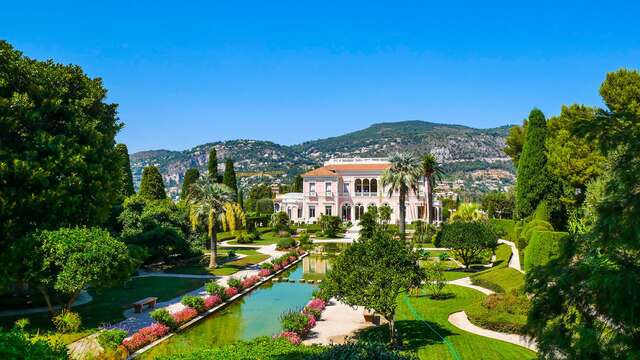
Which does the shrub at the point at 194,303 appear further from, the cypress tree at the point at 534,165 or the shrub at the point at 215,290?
the cypress tree at the point at 534,165

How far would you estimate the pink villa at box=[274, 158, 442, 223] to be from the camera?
7231cm

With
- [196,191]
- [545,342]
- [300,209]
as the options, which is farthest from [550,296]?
[300,209]

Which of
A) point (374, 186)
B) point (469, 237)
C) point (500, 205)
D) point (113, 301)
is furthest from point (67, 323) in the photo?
point (374, 186)

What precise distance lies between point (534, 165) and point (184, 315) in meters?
27.0

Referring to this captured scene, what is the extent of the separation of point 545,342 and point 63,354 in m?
7.25

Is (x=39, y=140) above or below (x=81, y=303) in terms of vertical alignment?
above

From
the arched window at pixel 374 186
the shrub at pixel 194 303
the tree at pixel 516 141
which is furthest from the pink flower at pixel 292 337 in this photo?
the arched window at pixel 374 186

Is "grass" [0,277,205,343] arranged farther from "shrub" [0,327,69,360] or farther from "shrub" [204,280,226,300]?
"shrub" [0,327,69,360]

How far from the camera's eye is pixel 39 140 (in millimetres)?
18828

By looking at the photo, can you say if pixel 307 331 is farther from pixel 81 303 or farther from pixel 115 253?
pixel 81 303

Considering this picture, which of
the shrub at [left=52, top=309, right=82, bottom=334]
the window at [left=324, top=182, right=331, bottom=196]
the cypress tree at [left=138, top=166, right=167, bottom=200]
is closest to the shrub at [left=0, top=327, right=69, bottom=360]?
the shrub at [left=52, top=309, right=82, bottom=334]

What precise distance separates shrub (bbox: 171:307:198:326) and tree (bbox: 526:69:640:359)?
15039mm

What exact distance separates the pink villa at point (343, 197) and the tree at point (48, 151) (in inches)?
2030

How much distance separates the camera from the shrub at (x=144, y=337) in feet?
49.1
